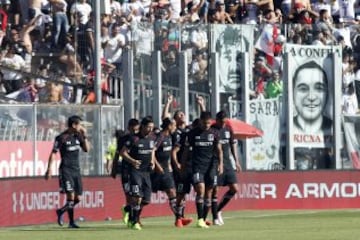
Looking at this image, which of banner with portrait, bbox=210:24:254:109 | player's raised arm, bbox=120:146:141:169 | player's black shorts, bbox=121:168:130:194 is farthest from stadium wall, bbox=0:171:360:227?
player's raised arm, bbox=120:146:141:169

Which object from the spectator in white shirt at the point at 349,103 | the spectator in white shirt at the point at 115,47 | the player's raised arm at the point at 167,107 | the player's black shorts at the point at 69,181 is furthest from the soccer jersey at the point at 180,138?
the spectator in white shirt at the point at 349,103

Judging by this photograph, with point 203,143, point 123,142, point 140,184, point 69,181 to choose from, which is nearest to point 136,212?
point 140,184

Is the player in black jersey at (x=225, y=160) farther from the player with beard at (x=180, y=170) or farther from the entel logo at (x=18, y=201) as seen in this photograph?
the entel logo at (x=18, y=201)

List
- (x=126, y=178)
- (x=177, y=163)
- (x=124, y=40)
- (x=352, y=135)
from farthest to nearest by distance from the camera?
(x=352, y=135) → (x=124, y=40) → (x=177, y=163) → (x=126, y=178)

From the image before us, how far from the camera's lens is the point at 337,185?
35.5 m

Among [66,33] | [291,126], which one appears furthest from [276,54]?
[66,33]

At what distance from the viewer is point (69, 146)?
27.3 meters

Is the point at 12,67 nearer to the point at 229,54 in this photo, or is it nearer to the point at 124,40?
the point at 124,40

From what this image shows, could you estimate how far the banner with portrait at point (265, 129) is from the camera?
1314 inches

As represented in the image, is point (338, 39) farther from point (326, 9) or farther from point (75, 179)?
point (75, 179)

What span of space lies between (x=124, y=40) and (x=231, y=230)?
9.59 metres

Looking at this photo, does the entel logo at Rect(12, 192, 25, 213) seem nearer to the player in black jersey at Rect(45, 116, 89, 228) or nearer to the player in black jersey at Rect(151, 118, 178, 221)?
the player in black jersey at Rect(45, 116, 89, 228)

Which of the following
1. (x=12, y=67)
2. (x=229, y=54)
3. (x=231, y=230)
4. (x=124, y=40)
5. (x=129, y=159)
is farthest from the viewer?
(x=124, y=40)

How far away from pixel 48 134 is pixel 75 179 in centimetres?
288
